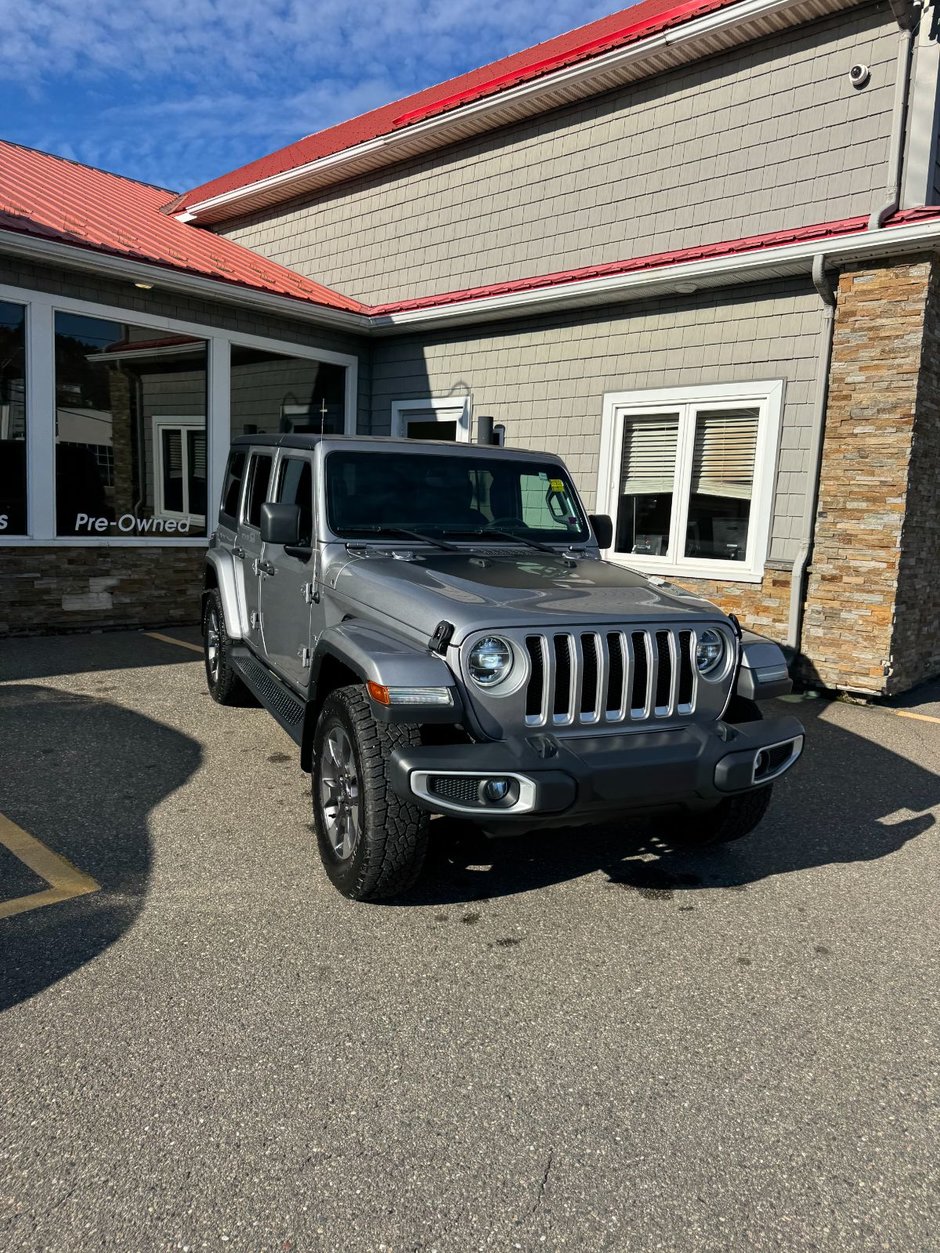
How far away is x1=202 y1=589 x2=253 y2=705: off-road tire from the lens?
6.21 meters

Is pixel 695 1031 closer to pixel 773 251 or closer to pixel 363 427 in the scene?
pixel 773 251

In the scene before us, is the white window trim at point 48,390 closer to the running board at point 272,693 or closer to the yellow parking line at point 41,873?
the running board at point 272,693

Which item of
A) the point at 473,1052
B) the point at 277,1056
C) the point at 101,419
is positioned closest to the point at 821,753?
the point at 473,1052

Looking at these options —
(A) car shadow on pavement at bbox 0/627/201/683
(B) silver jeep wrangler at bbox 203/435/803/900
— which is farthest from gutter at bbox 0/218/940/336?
(B) silver jeep wrangler at bbox 203/435/803/900

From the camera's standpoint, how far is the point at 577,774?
10.4 feet

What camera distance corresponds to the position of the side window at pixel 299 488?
15.0ft

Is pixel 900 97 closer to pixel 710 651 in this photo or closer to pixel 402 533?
pixel 402 533

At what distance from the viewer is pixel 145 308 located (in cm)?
952

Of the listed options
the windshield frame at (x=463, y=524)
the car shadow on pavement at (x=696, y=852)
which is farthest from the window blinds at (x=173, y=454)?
the car shadow on pavement at (x=696, y=852)

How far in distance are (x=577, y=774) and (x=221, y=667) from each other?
3.86 m

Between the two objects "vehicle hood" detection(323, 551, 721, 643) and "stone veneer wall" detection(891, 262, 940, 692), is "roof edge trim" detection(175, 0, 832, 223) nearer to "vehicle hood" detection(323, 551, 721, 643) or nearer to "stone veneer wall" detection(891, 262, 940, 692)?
"stone veneer wall" detection(891, 262, 940, 692)

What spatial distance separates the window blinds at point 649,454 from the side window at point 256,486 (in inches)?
184

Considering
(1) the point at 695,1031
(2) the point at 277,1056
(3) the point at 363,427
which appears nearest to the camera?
(2) the point at 277,1056

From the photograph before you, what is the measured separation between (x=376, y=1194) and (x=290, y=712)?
8.65 feet
